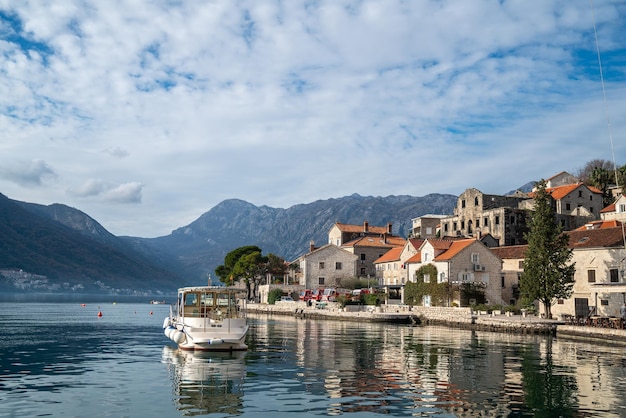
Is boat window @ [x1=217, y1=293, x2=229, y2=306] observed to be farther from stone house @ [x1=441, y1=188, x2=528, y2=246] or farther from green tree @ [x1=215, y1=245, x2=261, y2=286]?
green tree @ [x1=215, y1=245, x2=261, y2=286]

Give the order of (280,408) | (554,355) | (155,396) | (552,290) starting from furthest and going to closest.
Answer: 1. (552,290)
2. (554,355)
3. (155,396)
4. (280,408)

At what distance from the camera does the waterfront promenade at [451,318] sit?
51406mm

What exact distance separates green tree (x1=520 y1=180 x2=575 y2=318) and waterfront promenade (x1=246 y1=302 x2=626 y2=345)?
9.63ft

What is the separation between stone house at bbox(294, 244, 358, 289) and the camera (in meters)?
115

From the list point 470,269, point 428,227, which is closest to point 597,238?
point 470,269

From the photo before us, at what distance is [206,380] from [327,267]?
87119 millimetres

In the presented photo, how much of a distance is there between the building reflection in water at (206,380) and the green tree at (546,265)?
35.8m

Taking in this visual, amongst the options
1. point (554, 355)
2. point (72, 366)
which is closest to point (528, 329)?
point (554, 355)

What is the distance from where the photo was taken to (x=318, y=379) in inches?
1136

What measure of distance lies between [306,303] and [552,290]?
46717 mm

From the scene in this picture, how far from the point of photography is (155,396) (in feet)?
81.0

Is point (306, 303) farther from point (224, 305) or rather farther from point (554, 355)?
point (554, 355)

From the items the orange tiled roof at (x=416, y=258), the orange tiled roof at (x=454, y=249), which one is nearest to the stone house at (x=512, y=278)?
the orange tiled roof at (x=454, y=249)

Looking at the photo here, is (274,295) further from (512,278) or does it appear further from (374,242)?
(512,278)
